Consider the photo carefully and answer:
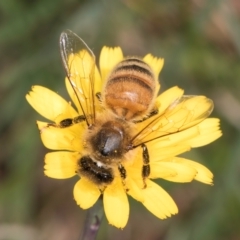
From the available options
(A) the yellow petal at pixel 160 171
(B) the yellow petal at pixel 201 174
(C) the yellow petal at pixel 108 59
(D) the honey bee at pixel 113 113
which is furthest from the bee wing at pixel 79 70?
(B) the yellow petal at pixel 201 174

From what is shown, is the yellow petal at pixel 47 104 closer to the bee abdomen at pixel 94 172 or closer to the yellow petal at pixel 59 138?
the yellow petal at pixel 59 138

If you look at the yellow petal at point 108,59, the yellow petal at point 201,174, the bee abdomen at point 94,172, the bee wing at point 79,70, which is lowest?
the bee abdomen at point 94,172

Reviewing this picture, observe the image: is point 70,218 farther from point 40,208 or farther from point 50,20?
point 50,20

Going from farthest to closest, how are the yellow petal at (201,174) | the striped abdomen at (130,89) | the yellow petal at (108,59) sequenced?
the yellow petal at (108,59) → the yellow petal at (201,174) → the striped abdomen at (130,89)

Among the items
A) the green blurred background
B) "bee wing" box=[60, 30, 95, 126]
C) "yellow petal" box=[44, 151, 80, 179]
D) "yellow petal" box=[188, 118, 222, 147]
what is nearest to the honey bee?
"bee wing" box=[60, 30, 95, 126]

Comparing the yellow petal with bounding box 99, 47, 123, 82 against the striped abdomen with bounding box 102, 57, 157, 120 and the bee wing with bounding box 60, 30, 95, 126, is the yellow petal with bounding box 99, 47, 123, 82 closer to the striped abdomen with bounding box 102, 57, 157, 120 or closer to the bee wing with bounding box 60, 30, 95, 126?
the bee wing with bounding box 60, 30, 95, 126

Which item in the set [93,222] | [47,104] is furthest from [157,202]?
[47,104]
